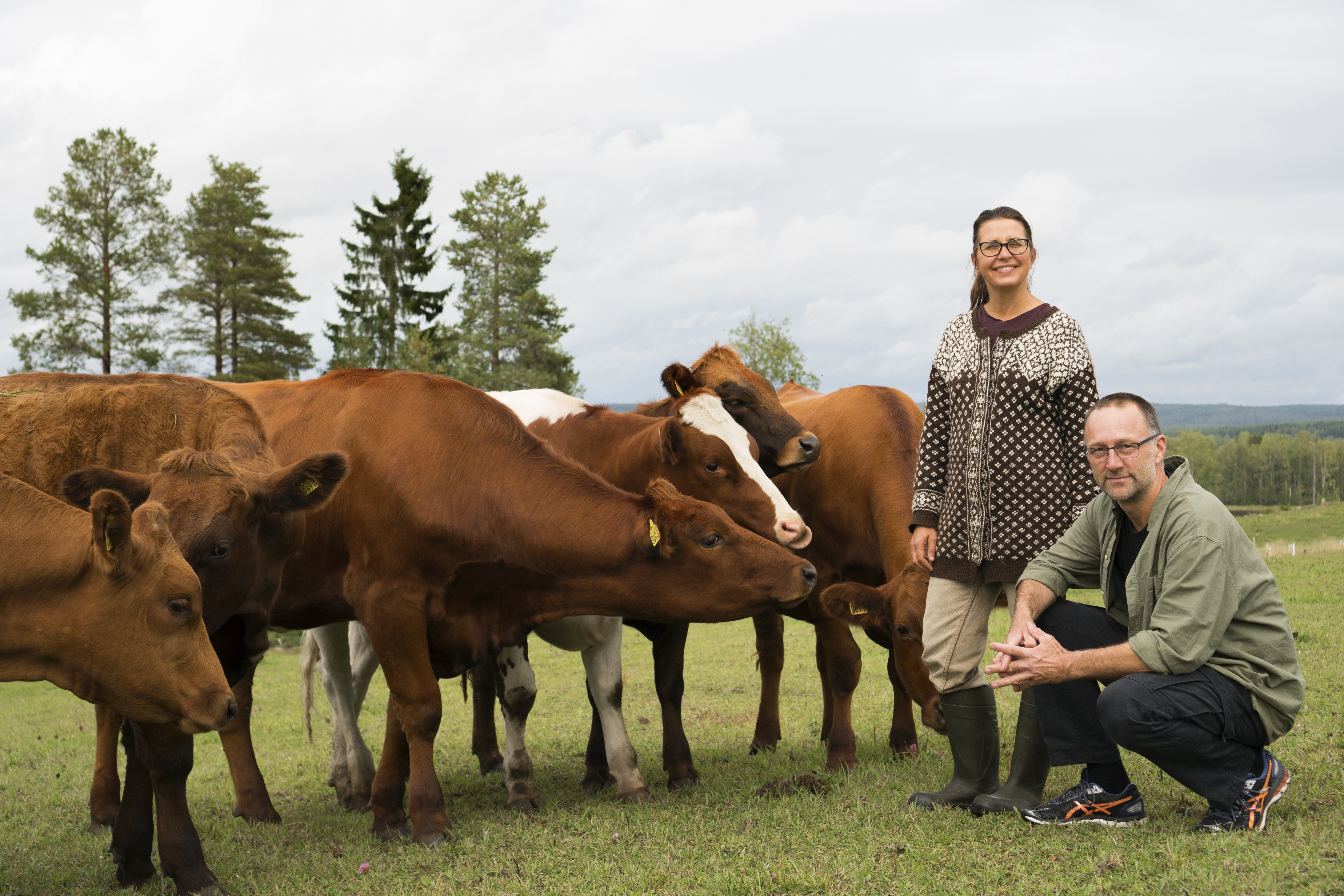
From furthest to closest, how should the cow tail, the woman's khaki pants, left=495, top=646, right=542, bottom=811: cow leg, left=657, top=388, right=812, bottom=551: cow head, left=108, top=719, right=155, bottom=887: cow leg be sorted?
1. the cow tail
2. left=657, top=388, right=812, bottom=551: cow head
3. left=495, top=646, right=542, bottom=811: cow leg
4. the woman's khaki pants
5. left=108, top=719, right=155, bottom=887: cow leg

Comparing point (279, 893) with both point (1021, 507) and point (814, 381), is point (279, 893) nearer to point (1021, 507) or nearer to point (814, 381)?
point (1021, 507)

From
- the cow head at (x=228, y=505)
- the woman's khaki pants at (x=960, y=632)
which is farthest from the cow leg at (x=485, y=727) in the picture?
the woman's khaki pants at (x=960, y=632)

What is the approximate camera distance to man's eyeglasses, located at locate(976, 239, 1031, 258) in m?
5.20

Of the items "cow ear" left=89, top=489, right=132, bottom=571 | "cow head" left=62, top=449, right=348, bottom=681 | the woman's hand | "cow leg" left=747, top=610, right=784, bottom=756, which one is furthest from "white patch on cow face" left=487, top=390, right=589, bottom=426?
"cow ear" left=89, top=489, right=132, bottom=571

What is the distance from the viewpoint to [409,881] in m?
4.64

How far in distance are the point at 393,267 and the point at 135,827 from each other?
41.9 metres

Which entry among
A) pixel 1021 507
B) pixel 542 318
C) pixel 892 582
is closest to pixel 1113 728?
pixel 1021 507

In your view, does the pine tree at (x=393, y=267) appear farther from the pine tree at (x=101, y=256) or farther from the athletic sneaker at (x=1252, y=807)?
the athletic sneaker at (x=1252, y=807)

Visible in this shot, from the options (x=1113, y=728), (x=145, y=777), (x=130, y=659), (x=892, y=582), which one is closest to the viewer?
(x=130, y=659)

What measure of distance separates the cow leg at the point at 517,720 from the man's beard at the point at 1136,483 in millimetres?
3415

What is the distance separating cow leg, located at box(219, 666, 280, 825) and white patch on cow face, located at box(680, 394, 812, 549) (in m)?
3.17

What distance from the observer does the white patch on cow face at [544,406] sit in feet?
24.7

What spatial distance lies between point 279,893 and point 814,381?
2394 inches

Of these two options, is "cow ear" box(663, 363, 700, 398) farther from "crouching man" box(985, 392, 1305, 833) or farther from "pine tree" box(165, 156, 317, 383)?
"pine tree" box(165, 156, 317, 383)
